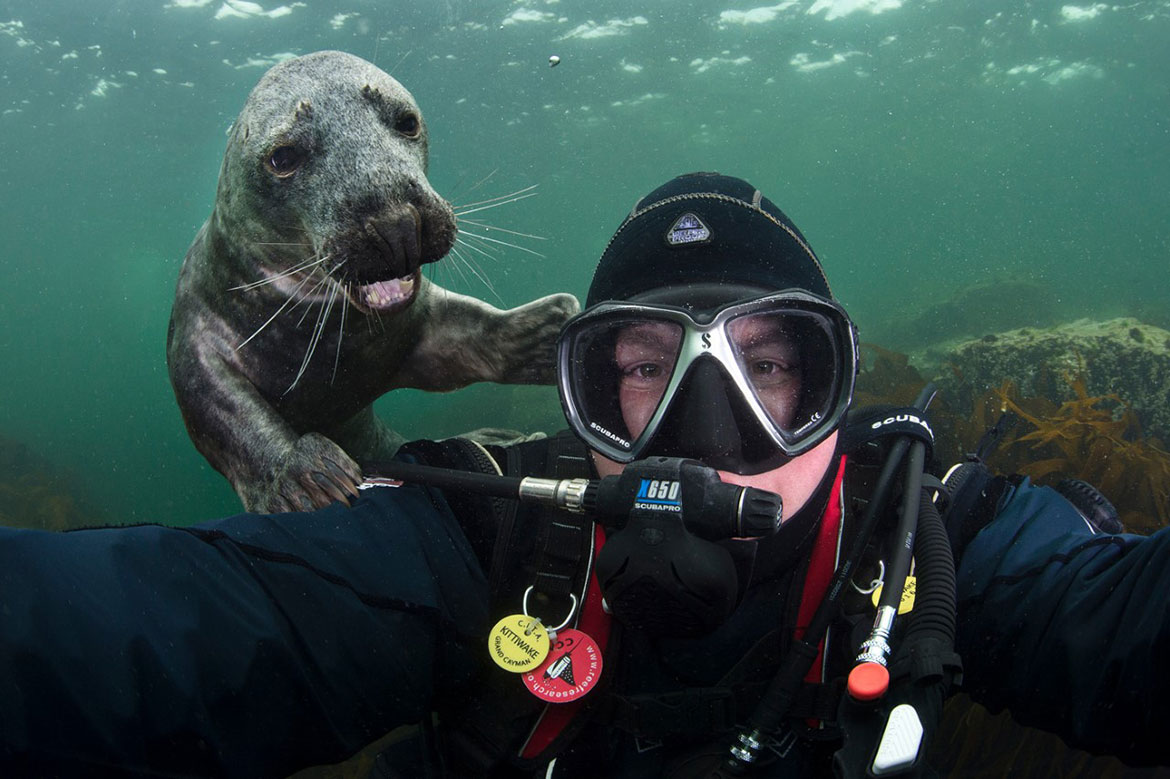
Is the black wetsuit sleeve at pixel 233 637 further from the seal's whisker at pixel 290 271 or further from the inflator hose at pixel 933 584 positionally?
the inflator hose at pixel 933 584

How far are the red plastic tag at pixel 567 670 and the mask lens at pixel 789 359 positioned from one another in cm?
100

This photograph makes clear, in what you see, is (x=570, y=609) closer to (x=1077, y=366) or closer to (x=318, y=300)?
(x=318, y=300)

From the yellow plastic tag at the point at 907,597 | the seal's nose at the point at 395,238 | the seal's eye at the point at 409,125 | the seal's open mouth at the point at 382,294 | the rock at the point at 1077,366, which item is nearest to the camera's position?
the yellow plastic tag at the point at 907,597

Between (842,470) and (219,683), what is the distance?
2.16 meters

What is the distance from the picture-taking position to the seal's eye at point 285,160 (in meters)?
3.00

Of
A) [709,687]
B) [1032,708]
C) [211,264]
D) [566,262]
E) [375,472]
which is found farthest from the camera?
[566,262]

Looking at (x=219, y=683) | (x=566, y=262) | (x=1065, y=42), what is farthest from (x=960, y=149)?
(x=219, y=683)

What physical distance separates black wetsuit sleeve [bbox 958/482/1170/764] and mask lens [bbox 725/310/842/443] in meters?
0.75

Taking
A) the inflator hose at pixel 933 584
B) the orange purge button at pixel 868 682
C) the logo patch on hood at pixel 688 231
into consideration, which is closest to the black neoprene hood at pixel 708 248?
the logo patch on hood at pixel 688 231

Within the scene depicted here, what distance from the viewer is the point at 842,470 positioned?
2.55m

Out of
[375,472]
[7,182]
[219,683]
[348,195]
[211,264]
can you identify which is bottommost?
[219,683]

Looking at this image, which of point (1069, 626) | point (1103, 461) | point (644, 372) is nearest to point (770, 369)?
point (644, 372)

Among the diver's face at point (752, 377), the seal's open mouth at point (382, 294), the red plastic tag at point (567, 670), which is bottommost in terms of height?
the red plastic tag at point (567, 670)

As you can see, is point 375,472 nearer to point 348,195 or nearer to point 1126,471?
point 348,195
